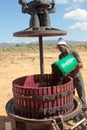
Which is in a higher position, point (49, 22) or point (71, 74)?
point (49, 22)

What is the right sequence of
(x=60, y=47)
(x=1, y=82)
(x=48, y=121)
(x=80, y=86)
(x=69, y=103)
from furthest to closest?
(x=1, y=82) < (x=80, y=86) < (x=60, y=47) < (x=69, y=103) < (x=48, y=121)

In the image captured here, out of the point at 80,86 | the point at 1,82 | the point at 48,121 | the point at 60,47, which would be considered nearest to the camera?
the point at 48,121

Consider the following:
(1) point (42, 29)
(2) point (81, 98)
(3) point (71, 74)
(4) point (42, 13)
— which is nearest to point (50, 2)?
(4) point (42, 13)

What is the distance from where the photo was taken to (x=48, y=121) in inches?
170

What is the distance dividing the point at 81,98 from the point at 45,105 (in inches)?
51.2

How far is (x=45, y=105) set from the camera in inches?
173

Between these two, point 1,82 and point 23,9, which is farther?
point 1,82

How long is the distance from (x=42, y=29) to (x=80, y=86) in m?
1.63

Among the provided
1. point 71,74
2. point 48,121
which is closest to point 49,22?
point 71,74

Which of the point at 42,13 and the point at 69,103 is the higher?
the point at 42,13

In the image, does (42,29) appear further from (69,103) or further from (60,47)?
(69,103)

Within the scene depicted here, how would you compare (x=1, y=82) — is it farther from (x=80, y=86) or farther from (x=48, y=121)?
(x=48, y=121)

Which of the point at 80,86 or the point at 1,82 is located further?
the point at 1,82

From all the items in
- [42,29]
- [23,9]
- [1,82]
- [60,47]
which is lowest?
[1,82]
